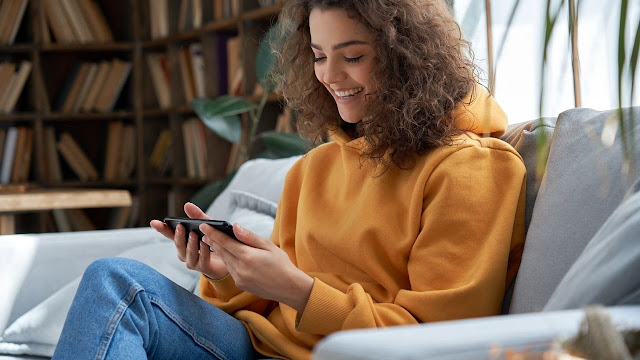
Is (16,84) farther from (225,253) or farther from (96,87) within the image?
(225,253)

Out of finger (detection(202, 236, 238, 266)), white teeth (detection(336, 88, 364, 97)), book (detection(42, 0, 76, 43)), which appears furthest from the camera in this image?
book (detection(42, 0, 76, 43))

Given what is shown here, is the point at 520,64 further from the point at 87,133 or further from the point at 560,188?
the point at 87,133

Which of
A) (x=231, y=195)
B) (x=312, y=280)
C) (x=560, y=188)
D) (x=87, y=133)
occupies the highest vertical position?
(x=560, y=188)

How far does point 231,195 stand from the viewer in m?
1.99

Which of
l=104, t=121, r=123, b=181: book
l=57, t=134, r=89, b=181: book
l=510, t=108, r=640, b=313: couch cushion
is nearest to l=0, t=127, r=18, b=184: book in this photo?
l=57, t=134, r=89, b=181: book

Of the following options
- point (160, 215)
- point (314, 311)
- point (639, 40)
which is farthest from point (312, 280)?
point (160, 215)

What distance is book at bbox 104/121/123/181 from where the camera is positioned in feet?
13.9

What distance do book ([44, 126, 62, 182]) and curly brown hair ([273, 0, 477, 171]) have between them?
3.08 metres

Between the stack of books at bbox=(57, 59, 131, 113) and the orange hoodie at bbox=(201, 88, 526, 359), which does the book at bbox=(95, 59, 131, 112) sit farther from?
the orange hoodie at bbox=(201, 88, 526, 359)

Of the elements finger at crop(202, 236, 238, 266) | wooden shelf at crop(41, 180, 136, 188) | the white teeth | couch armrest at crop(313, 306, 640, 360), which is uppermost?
the white teeth

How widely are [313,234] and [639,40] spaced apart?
0.86 m

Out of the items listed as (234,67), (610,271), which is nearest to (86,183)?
(234,67)

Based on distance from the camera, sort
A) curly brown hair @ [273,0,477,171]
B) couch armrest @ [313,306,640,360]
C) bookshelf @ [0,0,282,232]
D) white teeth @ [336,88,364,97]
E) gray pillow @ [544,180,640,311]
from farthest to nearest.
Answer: bookshelf @ [0,0,282,232], white teeth @ [336,88,364,97], curly brown hair @ [273,0,477,171], gray pillow @ [544,180,640,311], couch armrest @ [313,306,640,360]

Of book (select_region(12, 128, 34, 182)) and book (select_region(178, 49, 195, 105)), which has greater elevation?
book (select_region(178, 49, 195, 105))
